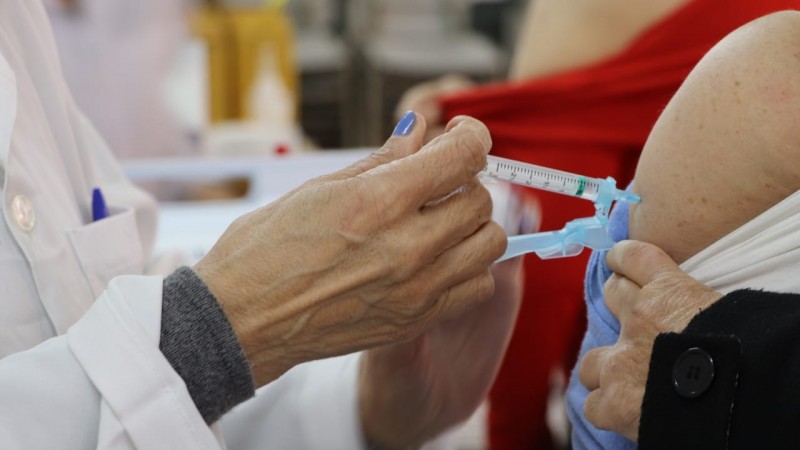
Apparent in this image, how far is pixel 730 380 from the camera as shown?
638mm

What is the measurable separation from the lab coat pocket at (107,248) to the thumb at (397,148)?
29 cm

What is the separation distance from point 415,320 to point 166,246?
90 centimetres

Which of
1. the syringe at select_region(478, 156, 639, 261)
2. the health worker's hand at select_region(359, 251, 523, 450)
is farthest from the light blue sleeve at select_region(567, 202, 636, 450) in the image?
the health worker's hand at select_region(359, 251, 523, 450)

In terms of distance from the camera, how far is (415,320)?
822 millimetres

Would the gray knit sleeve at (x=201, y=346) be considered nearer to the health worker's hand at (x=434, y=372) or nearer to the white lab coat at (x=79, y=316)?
the white lab coat at (x=79, y=316)

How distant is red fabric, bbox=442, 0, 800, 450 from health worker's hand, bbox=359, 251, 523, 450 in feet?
0.65

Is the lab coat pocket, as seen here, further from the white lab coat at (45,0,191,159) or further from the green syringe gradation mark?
the white lab coat at (45,0,191,159)

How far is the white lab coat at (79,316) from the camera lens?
724mm

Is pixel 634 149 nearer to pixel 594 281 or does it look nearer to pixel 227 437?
pixel 594 281

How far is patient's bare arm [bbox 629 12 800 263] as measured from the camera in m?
0.73

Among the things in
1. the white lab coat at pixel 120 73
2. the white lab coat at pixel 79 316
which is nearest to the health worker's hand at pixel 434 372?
the white lab coat at pixel 79 316

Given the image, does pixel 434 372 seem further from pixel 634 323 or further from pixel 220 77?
pixel 220 77

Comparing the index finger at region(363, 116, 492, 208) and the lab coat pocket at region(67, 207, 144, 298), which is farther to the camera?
the lab coat pocket at region(67, 207, 144, 298)

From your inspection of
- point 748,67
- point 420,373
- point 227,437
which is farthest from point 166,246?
point 748,67
